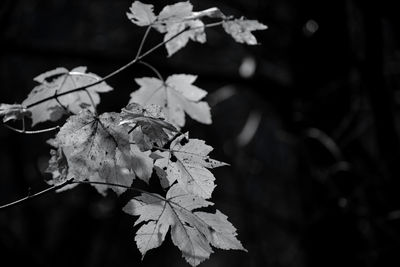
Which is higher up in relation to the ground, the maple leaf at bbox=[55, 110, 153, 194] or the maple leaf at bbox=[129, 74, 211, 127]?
the maple leaf at bbox=[55, 110, 153, 194]

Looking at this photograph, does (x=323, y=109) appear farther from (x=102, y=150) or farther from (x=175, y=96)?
(x=102, y=150)

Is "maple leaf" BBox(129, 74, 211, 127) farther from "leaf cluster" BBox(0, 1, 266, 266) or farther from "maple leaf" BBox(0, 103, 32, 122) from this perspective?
"maple leaf" BBox(0, 103, 32, 122)

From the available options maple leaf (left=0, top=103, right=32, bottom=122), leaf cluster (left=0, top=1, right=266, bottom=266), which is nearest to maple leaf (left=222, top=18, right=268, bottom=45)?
leaf cluster (left=0, top=1, right=266, bottom=266)

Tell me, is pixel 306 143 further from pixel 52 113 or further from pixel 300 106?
pixel 52 113

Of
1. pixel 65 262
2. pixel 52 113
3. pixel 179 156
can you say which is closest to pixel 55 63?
pixel 65 262

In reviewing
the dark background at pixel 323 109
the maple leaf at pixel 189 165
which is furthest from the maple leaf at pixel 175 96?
the dark background at pixel 323 109
